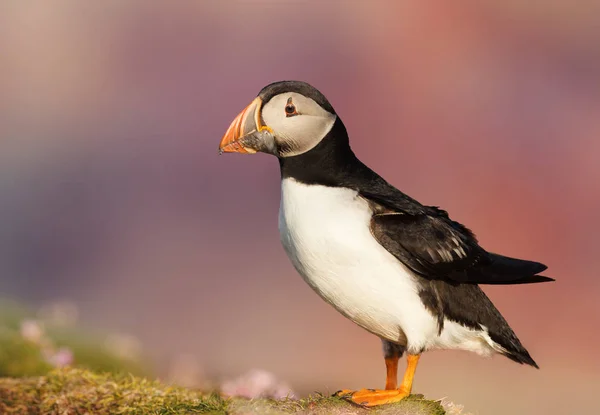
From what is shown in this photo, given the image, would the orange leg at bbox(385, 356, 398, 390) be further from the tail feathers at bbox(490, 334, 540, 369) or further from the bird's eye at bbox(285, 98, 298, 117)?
the bird's eye at bbox(285, 98, 298, 117)

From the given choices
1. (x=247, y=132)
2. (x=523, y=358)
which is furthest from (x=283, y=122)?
(x=523, y=358)

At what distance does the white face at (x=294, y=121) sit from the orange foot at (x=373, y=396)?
1.84 metres

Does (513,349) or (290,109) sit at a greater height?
(290,109)

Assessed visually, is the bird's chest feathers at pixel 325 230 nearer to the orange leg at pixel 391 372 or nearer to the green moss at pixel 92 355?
the orange leg at pixel 391 372

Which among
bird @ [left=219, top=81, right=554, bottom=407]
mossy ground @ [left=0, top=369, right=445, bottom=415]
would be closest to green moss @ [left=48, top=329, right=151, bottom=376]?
mossy ground @ [left=0, top=369, right=445, bottom=415]

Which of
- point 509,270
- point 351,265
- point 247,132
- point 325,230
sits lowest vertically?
point 509,270

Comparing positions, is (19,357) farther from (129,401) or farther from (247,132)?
(247,132)

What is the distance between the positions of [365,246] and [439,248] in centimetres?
65

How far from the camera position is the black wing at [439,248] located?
19.2ft

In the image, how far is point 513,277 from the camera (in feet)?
20.8

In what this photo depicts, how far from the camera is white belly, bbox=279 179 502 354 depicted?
5723 mm

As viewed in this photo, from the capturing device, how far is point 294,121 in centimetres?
595

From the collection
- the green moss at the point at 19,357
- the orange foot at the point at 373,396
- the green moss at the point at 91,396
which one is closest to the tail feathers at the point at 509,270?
the orange foot at the point at 373,396

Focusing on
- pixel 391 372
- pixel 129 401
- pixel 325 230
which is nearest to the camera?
pixel 325 230
